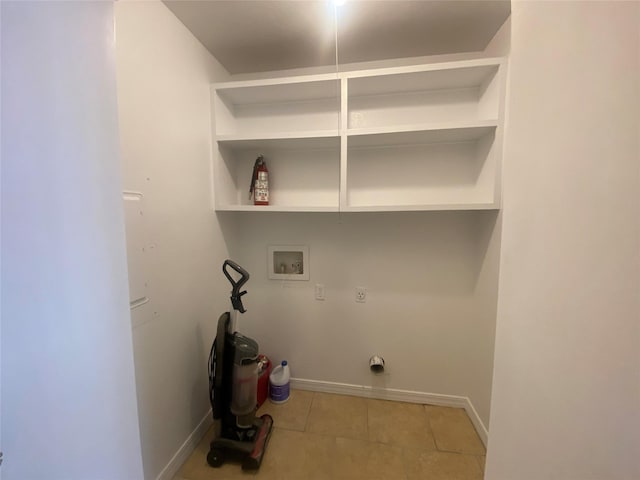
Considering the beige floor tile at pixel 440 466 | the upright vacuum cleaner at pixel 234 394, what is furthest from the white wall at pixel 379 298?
the upright vacuum cleaner at pixel 234 394

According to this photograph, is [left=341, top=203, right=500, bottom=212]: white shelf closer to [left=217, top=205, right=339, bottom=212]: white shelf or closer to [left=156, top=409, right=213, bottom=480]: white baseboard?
[left=217, top=205, right=339, bottom=212]: white shelf

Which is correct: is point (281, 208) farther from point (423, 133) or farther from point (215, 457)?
point (215, 457)

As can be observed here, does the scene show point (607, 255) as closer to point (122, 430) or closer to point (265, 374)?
point (122, 430)

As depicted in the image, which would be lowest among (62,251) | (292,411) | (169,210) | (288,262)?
(292,411)

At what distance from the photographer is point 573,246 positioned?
1.59 ft

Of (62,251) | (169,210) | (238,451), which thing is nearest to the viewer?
(62,251)

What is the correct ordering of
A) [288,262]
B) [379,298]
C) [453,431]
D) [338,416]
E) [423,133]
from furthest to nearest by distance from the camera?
1. [288,262]
2. [379,298]
3. [338,416]
4. [453,431]
5. [423,133]

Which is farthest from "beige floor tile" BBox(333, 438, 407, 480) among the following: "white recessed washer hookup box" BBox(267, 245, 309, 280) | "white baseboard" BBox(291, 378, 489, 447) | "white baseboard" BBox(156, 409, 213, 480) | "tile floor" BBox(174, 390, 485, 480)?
"white recessed washer hookup box" BBox(267, 245, 309, 280)

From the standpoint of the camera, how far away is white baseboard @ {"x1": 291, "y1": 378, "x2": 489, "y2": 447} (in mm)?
1776

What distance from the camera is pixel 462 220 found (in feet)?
5.52

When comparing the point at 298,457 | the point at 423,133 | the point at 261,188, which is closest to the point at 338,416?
the point at 298,457

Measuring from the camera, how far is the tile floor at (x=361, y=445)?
1.32 meters

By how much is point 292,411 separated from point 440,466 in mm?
956

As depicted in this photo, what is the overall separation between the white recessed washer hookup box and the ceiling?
131cm
